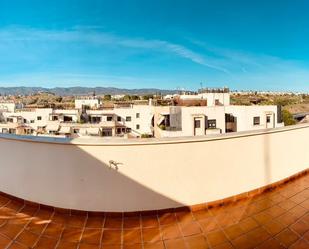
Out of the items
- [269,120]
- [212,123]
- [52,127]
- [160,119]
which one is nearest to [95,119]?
[52,127]

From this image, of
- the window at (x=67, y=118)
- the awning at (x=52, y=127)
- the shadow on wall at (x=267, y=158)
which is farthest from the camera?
the window at (x=67, y=118)

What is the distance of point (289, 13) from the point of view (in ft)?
54.6

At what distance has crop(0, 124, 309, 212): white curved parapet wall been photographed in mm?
2830

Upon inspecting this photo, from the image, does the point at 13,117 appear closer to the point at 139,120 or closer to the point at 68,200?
the point at 139,120

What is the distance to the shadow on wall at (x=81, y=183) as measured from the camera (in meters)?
2.84

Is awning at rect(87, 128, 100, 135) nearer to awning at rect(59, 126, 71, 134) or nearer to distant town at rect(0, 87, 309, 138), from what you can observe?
distant town at rect(0, 87, 309, 138)

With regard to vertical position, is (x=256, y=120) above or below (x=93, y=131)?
above

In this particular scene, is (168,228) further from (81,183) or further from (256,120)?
(256,120)

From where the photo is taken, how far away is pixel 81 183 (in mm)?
2871

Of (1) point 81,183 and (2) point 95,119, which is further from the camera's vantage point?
(2) point 95,119

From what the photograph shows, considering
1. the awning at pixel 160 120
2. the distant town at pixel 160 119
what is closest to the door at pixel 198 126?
the distant town at pixel 160 119

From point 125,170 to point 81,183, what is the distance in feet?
1.84

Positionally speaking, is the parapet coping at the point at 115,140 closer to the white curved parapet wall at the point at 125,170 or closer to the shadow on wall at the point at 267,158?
the white curved parapet wall at the point at 125,170

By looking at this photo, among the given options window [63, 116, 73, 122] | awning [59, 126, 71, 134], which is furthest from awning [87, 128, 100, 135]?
window [63, 116, 73, 122]
